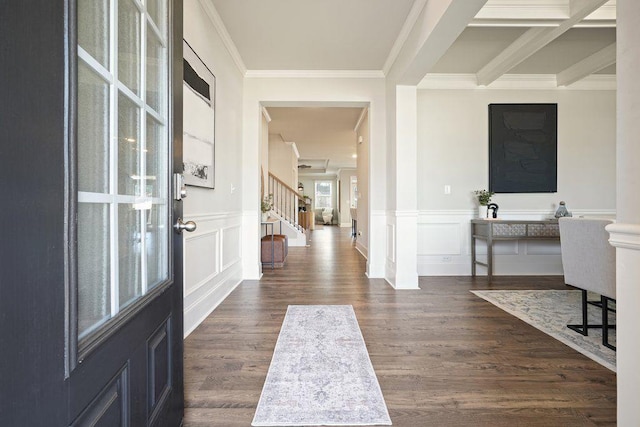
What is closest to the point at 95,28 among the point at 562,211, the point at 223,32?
the point at 223,32

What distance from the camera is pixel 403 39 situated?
3.17 metres

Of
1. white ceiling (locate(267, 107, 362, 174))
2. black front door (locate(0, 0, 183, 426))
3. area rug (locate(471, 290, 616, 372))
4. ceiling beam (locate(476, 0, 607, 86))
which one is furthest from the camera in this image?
white ceiling (locate(267, 107, 362, 174))

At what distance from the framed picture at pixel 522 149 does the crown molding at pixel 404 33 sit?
5.12ft

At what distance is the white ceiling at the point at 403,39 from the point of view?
2713 mm

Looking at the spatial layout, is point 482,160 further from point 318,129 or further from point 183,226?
point 183,226

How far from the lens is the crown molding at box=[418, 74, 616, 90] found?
13.6 feet

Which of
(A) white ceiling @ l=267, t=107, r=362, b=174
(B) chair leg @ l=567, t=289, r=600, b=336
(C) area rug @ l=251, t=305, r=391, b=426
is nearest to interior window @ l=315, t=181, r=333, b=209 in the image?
(A) white ceiling @ l=267, t=107, r=362, b=174

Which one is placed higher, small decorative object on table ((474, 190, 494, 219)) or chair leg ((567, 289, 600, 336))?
small decorative object on table ((474, 190, 494, 219))

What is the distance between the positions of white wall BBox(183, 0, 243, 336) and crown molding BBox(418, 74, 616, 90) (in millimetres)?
2496

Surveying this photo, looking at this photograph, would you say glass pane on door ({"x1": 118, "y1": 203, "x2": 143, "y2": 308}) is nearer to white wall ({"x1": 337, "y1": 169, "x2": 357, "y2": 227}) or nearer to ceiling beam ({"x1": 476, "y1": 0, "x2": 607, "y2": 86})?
ceiling beam ({"x1": 476, "y1": 0, "x2": 607, "y2": 86})

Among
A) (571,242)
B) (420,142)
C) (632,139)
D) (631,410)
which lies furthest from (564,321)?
(420,142)

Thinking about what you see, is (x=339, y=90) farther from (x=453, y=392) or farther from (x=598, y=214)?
(x=598, y=214)
